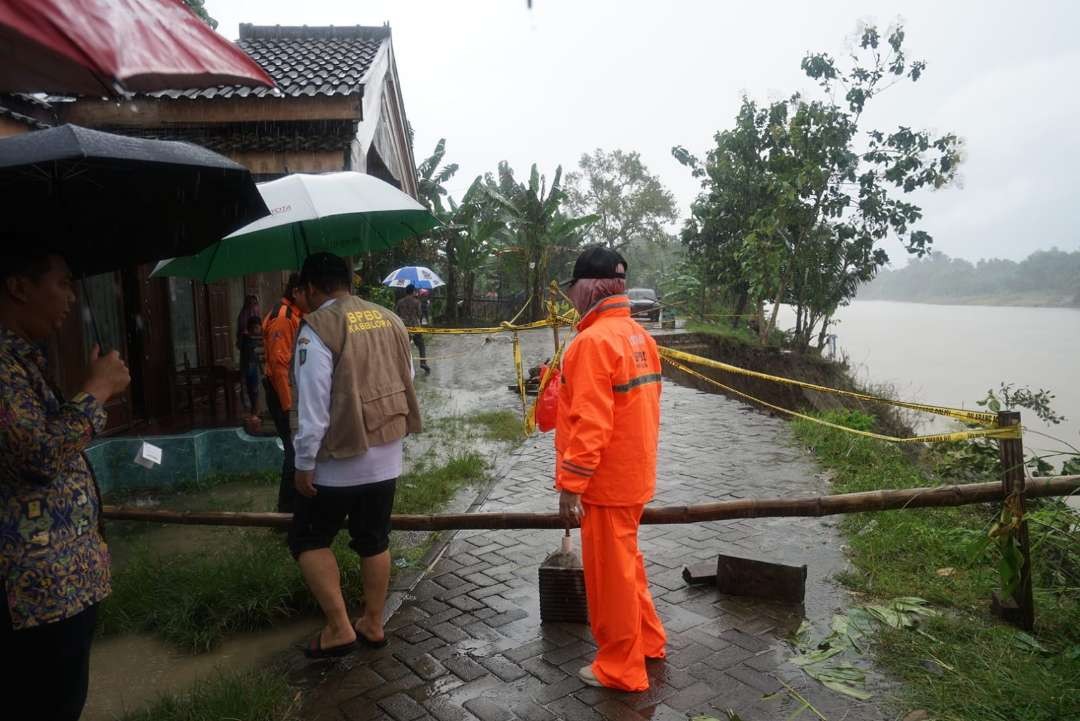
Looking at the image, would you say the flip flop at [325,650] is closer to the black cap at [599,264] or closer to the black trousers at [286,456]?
the black trousers at [286,456]

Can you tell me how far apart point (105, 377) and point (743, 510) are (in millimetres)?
2971

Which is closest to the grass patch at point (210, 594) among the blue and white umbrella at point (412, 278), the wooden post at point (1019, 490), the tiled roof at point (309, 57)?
the wooden post at point (1019, 490)

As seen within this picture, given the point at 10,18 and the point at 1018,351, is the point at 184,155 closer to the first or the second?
the point at 10,18

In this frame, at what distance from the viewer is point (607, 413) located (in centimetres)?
287

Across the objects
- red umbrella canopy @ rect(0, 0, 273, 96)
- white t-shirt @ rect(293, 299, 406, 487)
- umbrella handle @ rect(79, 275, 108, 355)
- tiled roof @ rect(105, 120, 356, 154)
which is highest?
tiled roof @ rect(105, 120, 356, 154)

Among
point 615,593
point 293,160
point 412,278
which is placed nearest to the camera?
point 615,593

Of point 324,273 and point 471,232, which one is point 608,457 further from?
point 471,232

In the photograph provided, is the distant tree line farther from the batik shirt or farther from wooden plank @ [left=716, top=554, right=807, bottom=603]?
the batik shirt

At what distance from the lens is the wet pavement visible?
293 centimetres

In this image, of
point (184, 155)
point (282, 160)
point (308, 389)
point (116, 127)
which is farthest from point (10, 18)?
point (116, 127)

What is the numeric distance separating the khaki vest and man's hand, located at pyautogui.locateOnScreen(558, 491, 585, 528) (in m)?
0.83

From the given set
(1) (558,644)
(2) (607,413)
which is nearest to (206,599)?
(1) (558,644)

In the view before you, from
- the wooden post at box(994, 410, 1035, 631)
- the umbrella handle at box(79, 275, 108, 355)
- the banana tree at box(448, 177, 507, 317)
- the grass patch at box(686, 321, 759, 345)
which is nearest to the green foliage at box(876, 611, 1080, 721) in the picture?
the wooden post at box(994, 410, 1035, 631)

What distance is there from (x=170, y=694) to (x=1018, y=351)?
26267 millimetres
